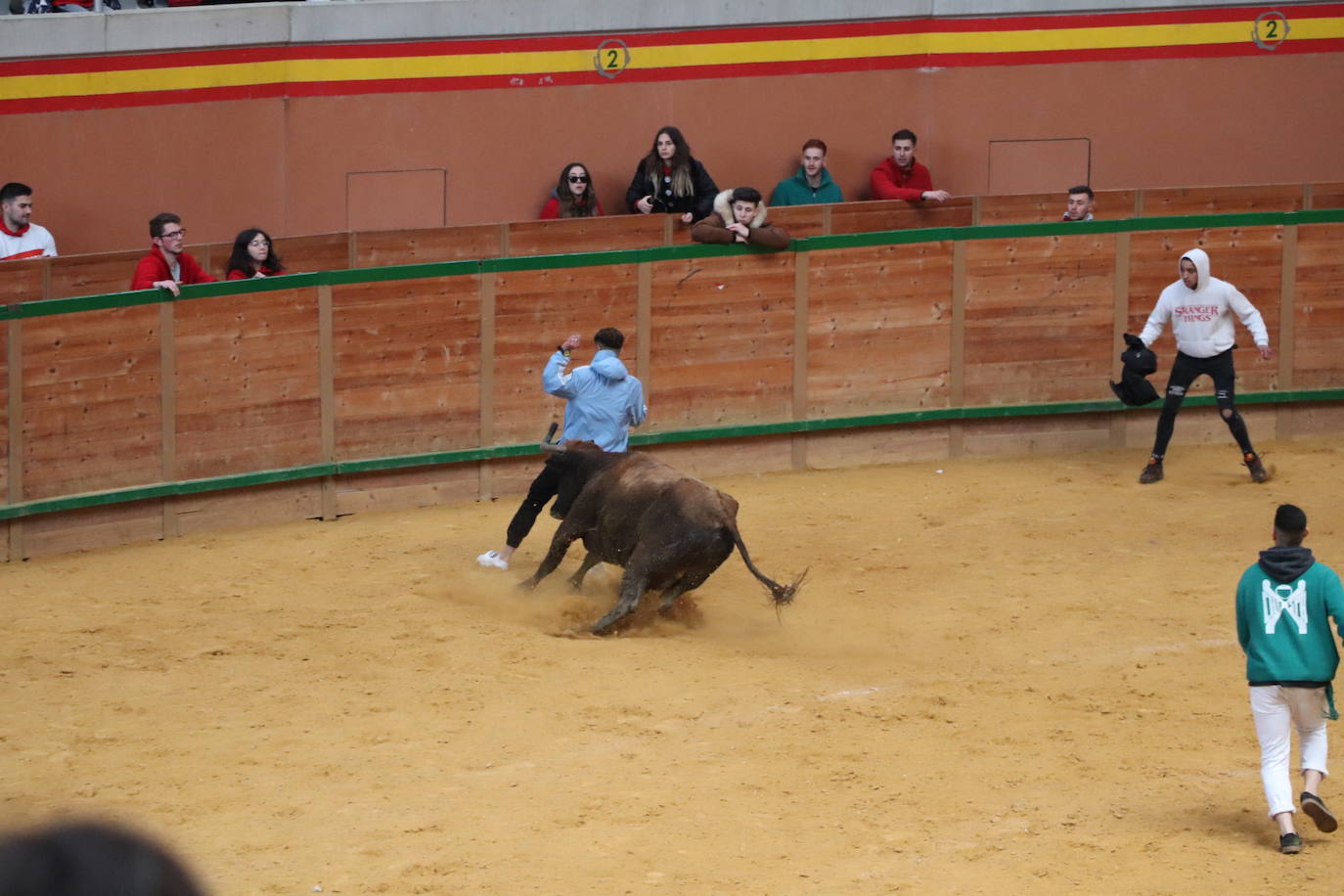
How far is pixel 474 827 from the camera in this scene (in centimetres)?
747

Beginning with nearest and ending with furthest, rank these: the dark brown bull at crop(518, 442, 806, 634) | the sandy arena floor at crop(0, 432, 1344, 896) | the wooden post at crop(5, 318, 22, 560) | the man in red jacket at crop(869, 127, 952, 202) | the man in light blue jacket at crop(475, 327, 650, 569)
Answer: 1. the sandy arena floor at crop(0, 432, 1344, 896)
2. the dark brown bull at crop(518, 442, 806, 634)
3. the man in light blue jacket at crop(475, 327, 650, 569)
4. the wooden post at crop(5, 318, 22, 560)
5. the man in red jacket at crop(869, 127, 952, 202)

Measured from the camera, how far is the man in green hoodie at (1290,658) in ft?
23.1

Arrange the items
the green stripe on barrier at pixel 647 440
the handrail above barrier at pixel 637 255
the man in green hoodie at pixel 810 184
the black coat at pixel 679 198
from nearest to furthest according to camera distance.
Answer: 1. the handrail above barrier at pixel 637 255
2. the green stripe on barrier at pixel 647 440
3. the black coat at pixel 679 198
4. the man in green hoodie at pixel 810 184

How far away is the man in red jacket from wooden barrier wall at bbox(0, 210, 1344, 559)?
22.0 inches

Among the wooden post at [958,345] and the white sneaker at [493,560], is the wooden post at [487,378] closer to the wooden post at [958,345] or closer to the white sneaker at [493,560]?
the white sneaker at [493,560]

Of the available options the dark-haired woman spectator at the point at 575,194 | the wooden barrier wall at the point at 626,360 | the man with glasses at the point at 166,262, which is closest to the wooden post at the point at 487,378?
the wooden barrier wall at the point at 626,360

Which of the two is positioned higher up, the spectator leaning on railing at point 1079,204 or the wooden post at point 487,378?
the spectator leaning on railing at point 1079,204

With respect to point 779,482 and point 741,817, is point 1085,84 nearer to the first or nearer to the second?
point 779,482

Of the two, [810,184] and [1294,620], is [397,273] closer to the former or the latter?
[810,184]

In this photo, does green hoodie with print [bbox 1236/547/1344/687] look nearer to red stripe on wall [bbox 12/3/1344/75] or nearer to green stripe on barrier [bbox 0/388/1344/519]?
green stripe on barrier [bbox 0/388/1344/519]

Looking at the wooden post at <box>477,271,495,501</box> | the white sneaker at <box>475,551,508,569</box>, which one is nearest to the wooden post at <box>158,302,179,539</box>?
the wooden post at <box>477,271,495,501</box>

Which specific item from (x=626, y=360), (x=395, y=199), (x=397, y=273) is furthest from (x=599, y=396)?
(x=395, y=199)

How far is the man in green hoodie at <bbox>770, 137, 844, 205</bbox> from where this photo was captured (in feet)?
48.6

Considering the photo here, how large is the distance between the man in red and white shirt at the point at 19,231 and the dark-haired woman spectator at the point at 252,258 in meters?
1.27
